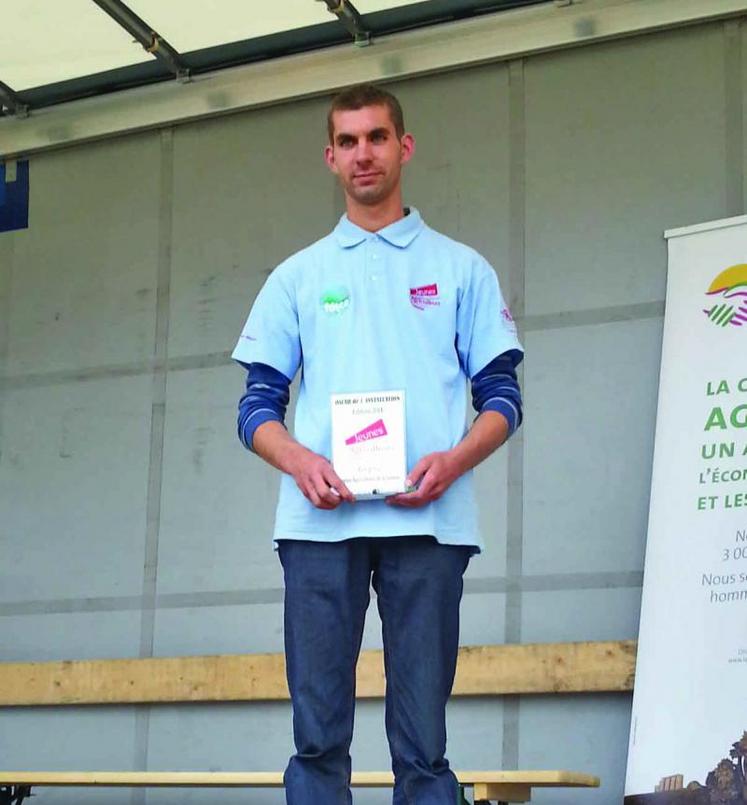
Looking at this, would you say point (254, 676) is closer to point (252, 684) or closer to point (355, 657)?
point (252, 684)

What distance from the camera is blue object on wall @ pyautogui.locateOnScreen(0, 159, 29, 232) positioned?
6230 millimetres

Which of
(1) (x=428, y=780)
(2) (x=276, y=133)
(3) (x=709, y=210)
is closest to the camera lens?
(1) (x=428, y=780)

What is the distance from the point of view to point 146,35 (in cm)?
539

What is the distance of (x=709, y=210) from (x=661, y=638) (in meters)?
1.51

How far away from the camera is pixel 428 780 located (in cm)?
212

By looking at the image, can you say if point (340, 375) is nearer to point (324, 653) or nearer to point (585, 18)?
point (324, 653)

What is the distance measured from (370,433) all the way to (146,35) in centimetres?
361

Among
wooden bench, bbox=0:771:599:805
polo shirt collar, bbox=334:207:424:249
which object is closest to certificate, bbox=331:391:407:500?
polo shirt collar, bbox=334:207:424:249

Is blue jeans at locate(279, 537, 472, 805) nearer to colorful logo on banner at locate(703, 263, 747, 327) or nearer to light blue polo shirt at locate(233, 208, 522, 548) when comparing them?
light blue polo shirt at locate(233, 208, 522, 548)

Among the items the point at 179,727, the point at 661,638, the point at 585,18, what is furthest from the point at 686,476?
the point at 179,727

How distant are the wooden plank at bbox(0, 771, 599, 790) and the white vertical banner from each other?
0.30 metres

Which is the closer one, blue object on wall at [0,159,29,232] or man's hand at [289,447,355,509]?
man's hand at [289,447,355,509]

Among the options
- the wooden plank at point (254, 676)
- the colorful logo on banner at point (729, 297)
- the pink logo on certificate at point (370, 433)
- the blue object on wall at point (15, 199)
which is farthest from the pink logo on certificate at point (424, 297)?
the blue object on wall at point (15, 199)

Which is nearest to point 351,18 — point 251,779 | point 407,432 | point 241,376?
point 241,376
